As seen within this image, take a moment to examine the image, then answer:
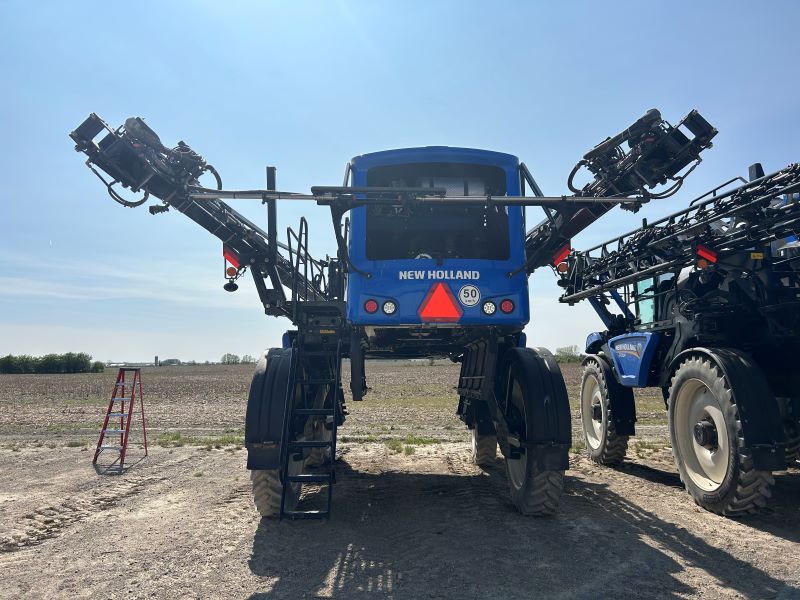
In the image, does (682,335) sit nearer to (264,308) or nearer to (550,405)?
(550,405)

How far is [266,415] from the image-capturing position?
5.77 m

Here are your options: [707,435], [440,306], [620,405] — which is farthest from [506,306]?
[620,405]

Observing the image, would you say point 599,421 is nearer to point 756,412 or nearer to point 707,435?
point 707,435

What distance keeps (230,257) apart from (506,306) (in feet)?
12.8

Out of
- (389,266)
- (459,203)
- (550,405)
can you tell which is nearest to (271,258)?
(389,266)

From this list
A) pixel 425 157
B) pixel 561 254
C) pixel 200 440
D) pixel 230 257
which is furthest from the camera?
pixel 200 440

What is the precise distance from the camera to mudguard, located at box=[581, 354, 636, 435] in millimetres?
9656

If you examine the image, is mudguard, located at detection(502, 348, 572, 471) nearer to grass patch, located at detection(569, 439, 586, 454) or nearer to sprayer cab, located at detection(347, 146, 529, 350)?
sprayer cab, located at detection(347, 146, 529, 350)

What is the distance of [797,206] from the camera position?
5.83 metres

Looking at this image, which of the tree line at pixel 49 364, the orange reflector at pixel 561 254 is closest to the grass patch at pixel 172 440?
the orange reflector at pixel 561 254

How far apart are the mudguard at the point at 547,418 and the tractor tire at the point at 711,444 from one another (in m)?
1.72

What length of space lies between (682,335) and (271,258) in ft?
18.7

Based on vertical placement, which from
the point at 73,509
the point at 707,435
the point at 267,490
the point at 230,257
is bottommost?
the point at 73,509

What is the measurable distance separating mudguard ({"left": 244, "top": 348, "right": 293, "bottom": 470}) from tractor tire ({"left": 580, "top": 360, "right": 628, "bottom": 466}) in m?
6.13
